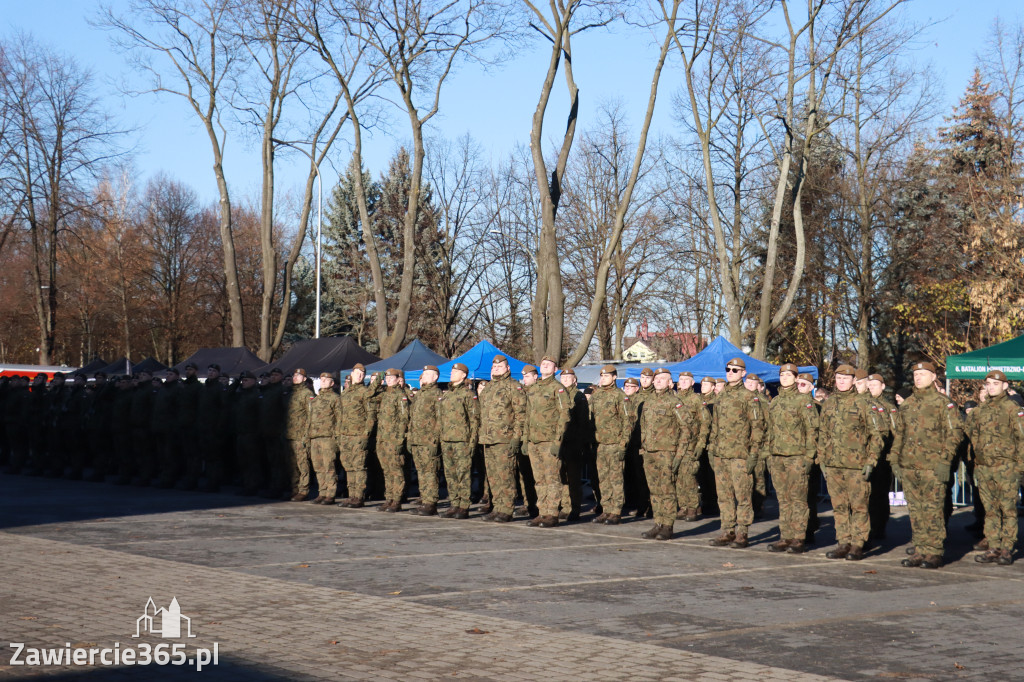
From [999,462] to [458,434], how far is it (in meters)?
6.84

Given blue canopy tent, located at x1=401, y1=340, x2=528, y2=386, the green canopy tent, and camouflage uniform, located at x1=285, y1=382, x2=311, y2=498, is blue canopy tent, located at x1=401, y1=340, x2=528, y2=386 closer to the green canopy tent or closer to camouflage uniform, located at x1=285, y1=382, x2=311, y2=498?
camouflage uniform, located at x1=285, y1=382, x2=311, y2=498

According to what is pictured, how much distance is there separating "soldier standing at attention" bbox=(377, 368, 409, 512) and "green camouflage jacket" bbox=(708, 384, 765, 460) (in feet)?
15.9

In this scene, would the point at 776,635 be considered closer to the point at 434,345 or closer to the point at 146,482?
the point at 146,482

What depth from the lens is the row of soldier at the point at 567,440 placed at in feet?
39.1

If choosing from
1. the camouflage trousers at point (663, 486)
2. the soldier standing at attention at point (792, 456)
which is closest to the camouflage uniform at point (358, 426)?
the camouflage trousers at point (663, 486)

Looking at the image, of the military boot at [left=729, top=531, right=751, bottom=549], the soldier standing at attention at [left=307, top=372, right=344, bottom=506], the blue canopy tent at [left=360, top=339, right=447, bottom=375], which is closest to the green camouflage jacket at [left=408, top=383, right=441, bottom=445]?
the soldier standing at attention at [left=307, top=372, right=344, bottom=506]

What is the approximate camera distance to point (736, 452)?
13.1 meters

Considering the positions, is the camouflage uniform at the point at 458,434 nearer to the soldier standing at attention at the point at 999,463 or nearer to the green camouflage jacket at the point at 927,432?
the green camouflage jacket at the point at 927,432

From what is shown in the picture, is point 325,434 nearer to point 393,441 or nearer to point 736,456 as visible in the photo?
point 393,441

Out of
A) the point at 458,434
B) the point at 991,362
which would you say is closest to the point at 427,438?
the point at 458,434

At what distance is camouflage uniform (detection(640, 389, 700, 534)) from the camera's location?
543 inches

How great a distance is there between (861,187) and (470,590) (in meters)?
30.4

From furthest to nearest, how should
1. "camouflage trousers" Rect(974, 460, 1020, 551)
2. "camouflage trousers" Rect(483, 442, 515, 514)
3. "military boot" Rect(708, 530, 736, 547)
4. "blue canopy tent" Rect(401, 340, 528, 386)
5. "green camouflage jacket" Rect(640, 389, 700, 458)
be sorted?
"blue canopy tent" Rect(401, 340, 528, 386)
"camouflage trousers" Rect(483, 442, 515, 514)
"green camouflage jacket" Rect(640, 389, 700, 458)
"military boot" Rect(708, 530, 736, 547)
"camouflage trousers" Rect(974, 460, 1020, 551)

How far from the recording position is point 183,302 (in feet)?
201
